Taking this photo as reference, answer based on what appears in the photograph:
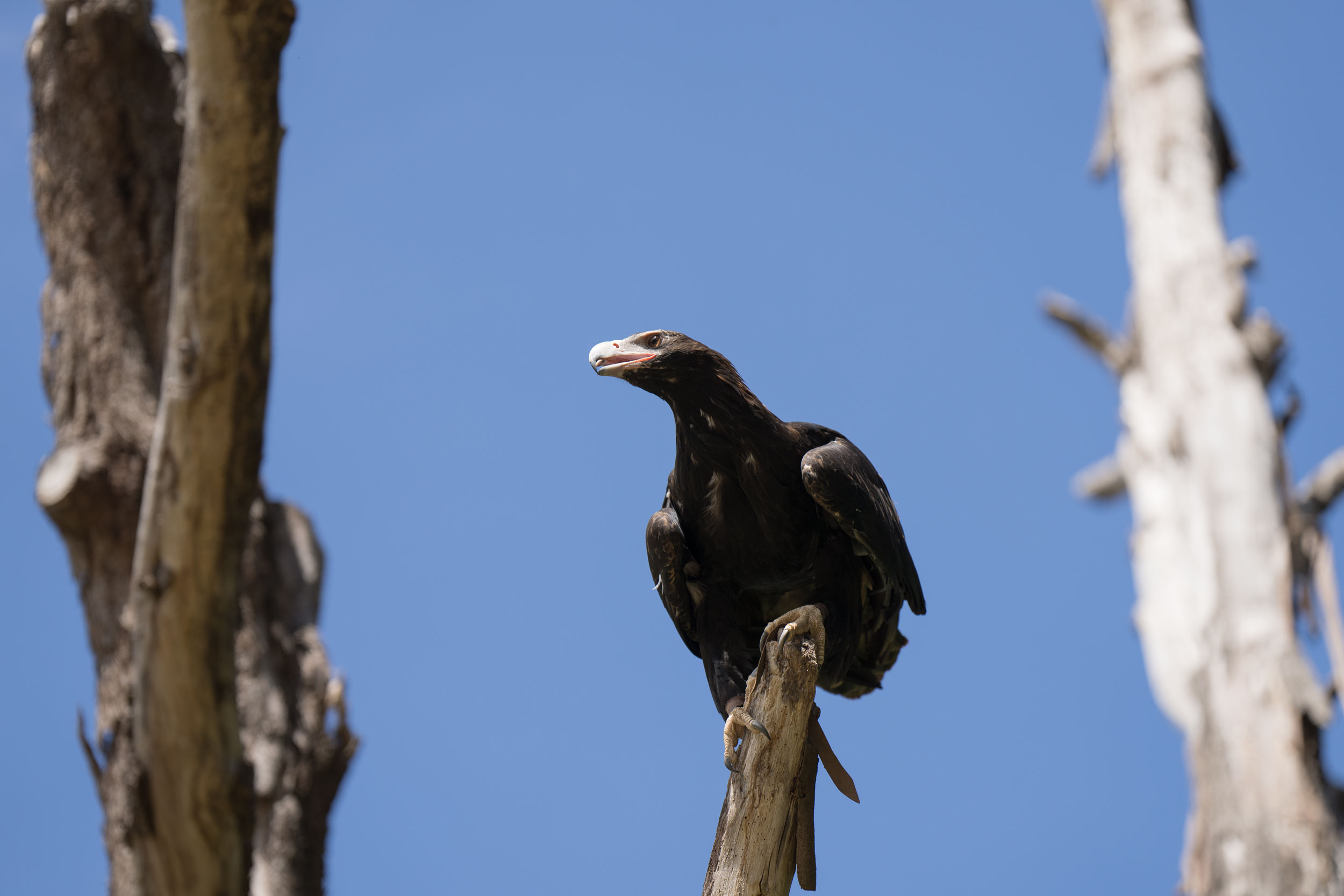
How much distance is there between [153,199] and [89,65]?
603 mm

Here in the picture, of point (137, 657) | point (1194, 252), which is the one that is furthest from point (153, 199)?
point (1194, 252)

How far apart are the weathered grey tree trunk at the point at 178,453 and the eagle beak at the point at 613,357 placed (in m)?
1.29

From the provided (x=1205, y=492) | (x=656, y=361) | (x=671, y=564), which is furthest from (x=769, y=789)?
(x=1205, y=492)

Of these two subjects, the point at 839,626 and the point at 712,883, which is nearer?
the point at 712,883

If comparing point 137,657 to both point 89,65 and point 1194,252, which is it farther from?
point 1194,252

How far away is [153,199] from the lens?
5.54m

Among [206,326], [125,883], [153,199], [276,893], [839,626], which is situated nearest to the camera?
[839,626]

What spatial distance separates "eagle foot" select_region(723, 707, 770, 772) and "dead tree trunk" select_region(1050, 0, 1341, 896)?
85.5 inches

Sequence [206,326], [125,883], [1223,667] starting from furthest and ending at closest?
[1223,667] → [125,883] → [206,326]

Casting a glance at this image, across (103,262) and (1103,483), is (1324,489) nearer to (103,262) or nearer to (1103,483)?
(1103,483)

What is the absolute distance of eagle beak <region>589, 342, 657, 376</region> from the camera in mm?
3385

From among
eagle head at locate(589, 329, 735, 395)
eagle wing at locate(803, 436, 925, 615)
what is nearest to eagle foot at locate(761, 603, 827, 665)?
eagle wing at locate(803, 436, 925, 615)

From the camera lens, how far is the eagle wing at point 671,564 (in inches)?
137

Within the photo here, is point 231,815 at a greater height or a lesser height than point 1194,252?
lesser
